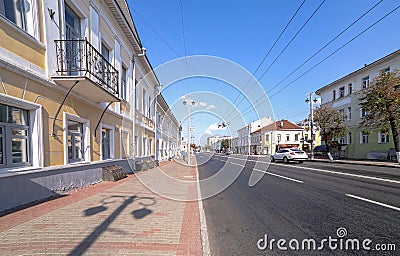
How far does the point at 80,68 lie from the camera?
6922mm

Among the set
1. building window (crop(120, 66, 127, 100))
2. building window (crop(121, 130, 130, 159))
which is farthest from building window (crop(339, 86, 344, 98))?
building window (crop(121, 130, 130, 159))

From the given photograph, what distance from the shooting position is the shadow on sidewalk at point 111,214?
3.08m

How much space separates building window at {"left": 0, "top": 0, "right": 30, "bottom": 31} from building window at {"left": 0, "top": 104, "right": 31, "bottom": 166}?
2225 millimetres

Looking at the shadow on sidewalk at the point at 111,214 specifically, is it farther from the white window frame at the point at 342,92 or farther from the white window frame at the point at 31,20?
the white window frame at the point at 342,92

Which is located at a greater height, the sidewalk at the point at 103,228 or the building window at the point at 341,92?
the building window at the point at 341,92

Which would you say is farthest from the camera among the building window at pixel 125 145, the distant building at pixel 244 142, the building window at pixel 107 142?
the distant building at pixel 244 142

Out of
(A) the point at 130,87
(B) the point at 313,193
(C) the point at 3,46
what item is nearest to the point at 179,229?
(B) the point at 313,193

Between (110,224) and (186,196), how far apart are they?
3079 mm

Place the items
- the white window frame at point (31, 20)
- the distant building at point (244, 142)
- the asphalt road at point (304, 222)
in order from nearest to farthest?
the asphalt road at point (304, 222), the white window frame at point (31, 20), the distant building at point (244, 142)

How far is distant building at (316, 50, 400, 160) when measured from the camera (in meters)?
23.5

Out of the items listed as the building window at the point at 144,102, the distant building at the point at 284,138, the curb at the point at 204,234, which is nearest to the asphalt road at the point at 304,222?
the curb at the point at 204,234

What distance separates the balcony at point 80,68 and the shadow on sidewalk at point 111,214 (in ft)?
12.5

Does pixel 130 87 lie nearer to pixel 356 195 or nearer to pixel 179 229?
pixel 179 229

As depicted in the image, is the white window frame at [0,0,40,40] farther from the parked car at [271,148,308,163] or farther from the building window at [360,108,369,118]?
the building window at [360,108,369,118]
